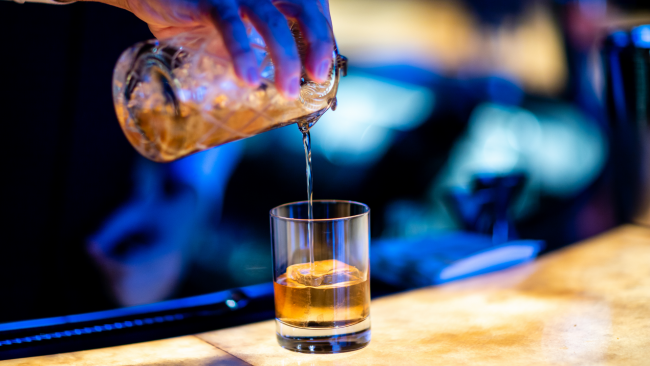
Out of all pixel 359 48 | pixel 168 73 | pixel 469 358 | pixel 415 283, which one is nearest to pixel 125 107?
pixel 168 73

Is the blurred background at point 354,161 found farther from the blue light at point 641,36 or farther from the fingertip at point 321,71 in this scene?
the fingertip at point 321,71

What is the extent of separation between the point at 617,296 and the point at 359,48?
42.1 inches

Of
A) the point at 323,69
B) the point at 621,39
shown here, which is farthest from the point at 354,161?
the point at 323,69

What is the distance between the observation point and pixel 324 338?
29.9 inches

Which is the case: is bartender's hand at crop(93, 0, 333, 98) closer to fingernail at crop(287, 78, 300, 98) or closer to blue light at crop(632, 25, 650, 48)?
fingernail at crop(287, 78, 300, 98)

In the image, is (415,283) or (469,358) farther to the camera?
(415,283)

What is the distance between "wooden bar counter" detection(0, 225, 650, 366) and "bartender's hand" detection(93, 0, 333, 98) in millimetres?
374

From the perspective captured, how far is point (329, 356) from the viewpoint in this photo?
0.76m

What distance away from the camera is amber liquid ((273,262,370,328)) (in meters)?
0.74

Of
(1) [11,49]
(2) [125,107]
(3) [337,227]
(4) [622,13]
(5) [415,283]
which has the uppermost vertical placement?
(4) [622,13]

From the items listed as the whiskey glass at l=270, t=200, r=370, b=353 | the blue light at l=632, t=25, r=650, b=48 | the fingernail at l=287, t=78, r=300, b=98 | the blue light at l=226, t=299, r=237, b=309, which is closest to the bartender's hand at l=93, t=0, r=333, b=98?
the fingernail at l=287, t=78, r=300, b=98

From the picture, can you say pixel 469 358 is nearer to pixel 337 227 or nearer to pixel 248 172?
pixel 337 227

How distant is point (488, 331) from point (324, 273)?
28cm

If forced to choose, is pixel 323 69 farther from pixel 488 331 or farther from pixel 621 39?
pixel 621 39
